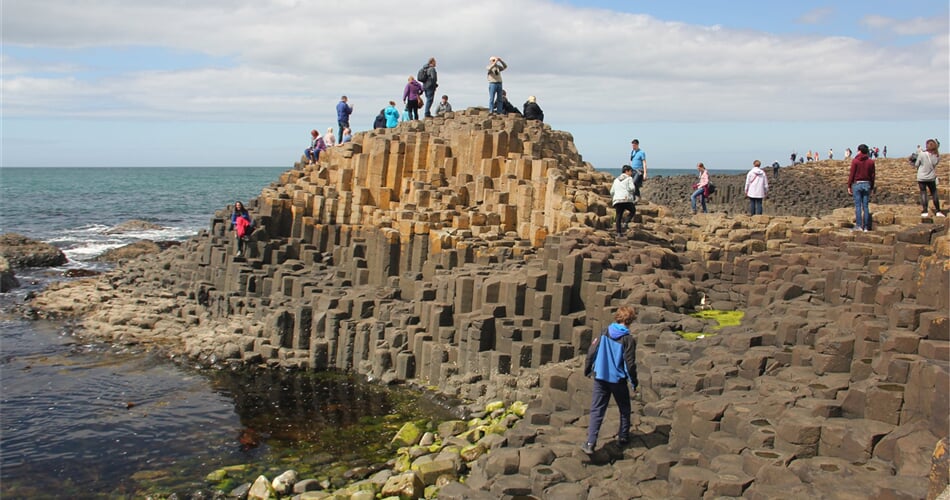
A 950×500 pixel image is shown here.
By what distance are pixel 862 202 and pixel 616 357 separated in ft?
33.0

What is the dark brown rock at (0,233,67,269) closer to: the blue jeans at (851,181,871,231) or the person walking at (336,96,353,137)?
the person walking at (336,96,353,137)

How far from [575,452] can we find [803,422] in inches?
114

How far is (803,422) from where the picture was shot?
9.11 metres

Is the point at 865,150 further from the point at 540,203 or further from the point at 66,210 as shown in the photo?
the point at 66,210

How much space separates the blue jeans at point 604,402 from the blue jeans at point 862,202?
9755 mm

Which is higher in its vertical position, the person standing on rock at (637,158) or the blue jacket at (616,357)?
the person standing on rock at (637,158)

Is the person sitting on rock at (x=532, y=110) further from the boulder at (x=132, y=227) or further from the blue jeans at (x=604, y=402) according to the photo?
the boulder at (x=132, y=227)

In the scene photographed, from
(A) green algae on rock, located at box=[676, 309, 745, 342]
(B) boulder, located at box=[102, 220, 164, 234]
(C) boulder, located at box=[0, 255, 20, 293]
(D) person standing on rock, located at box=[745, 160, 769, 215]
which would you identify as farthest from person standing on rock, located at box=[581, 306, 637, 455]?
(B) boulder, located at box=[102, 220, 164, 234]

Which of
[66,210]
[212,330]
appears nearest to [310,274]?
[212,330]

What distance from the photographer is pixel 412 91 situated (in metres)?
26.7

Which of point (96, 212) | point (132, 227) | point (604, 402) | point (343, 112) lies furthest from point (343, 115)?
point (96, 212)

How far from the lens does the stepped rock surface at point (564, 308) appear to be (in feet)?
30.5

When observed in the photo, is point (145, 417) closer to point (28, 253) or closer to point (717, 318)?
point (717, 318)

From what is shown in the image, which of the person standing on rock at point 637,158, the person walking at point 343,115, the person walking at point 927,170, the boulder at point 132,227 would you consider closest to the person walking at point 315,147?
the person walking at point 343,115
